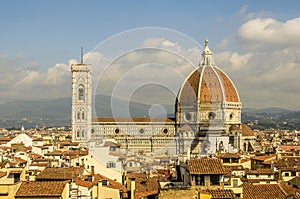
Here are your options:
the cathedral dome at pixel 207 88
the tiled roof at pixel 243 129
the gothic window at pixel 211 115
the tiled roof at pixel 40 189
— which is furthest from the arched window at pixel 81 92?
the tiled roof at pixel 40 189

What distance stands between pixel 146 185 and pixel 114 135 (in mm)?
72880

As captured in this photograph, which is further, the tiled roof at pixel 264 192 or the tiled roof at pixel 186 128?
the tiled roof at pixel 186 128

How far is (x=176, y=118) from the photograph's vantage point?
99688 millimetres

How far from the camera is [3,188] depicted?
1553 centimetres

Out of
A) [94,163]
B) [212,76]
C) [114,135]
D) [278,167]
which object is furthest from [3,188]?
[212,76]

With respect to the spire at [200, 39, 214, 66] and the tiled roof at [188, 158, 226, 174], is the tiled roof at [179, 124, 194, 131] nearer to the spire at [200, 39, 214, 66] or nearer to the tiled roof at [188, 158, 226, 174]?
the spire at [200, 39, 214, 66]

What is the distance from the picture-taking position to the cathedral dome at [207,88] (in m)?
99.8

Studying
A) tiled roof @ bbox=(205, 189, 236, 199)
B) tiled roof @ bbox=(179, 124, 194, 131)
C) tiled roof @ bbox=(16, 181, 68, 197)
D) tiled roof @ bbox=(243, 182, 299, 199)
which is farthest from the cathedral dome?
tiled roof @ bbox=(205, 189, 236, 199)

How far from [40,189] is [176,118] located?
85.1 meters

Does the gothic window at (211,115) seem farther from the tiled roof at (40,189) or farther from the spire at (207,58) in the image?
the tiled roof at (40,189)

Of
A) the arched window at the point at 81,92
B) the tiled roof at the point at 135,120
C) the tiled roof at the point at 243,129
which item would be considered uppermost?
the arched window at the point at 81,92

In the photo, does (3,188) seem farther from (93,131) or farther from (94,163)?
(93,131)

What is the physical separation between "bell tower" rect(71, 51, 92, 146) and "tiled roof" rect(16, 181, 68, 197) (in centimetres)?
A: 8206

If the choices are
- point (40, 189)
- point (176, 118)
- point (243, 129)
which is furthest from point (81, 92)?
point (40, 189)
